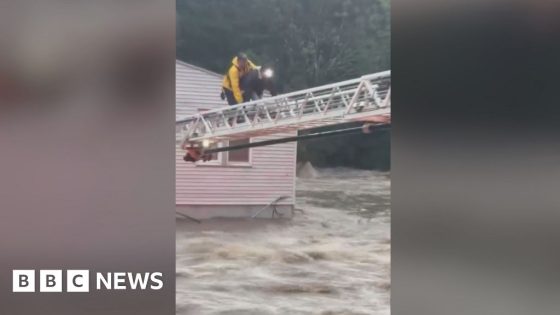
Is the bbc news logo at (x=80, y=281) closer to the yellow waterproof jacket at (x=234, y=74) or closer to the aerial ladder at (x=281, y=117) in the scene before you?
the aerial ladder at (x=281, y=117)

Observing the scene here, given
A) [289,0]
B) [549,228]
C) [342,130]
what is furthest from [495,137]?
[289,0]

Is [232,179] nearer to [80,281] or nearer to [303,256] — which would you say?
[303,256]

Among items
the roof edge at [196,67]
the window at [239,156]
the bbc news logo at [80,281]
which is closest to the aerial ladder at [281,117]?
the window at [239,156]

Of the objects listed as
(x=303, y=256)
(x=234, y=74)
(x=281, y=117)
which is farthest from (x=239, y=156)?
(x=303, y=256)

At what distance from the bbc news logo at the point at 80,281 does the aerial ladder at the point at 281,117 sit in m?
0.55

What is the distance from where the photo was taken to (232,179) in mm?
2344

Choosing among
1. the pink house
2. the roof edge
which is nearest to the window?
the pink house

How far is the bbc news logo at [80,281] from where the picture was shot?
2326 millimetres

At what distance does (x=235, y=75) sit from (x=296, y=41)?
292 mm

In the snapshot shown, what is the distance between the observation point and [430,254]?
2.43m

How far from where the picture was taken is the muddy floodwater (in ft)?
7.68

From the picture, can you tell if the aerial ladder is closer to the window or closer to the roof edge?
the window

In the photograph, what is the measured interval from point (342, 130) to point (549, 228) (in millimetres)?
1044

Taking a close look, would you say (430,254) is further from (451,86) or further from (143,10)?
(143,10)
